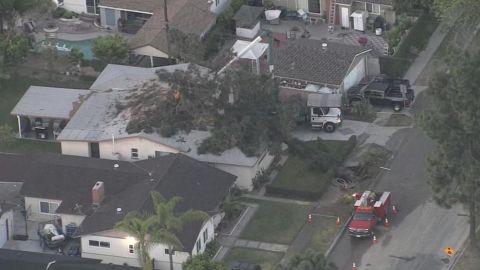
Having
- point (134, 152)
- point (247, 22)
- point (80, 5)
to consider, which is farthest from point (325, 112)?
point (80, 5)

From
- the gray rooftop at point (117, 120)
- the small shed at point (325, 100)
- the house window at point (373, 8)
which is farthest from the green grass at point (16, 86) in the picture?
the house window at point (373, 8)

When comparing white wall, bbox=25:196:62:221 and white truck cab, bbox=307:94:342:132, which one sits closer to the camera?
white wall, bbox=25:196:62:221

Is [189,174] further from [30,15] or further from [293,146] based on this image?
[30,15]

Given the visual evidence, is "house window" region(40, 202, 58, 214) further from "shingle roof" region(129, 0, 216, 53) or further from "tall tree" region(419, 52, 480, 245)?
"tall tree" region(419, 52, 480, 245)

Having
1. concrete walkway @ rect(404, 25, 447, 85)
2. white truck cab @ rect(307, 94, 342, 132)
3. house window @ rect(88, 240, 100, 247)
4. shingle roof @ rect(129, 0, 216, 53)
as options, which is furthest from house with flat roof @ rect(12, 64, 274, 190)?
concrete walkway @ rect(404, 25, 447, 85)

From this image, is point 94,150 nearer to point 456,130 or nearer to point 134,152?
point 134,152
